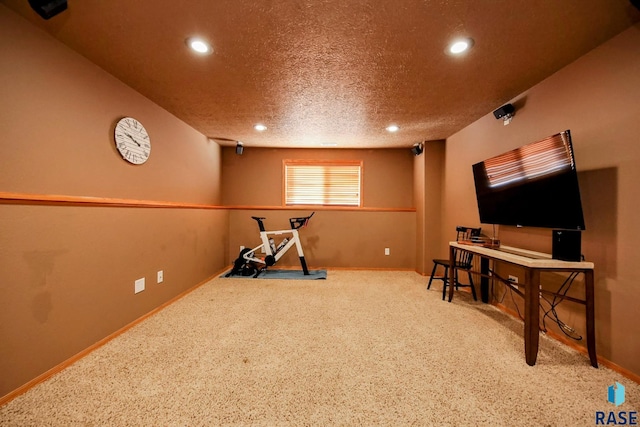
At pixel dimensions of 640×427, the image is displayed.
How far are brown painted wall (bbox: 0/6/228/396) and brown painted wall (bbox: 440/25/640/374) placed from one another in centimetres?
374

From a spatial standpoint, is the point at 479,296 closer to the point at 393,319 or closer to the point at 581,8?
the point at 393,319

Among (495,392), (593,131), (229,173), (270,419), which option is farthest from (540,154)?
(229,173)

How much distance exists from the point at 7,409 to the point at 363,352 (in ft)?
6.74

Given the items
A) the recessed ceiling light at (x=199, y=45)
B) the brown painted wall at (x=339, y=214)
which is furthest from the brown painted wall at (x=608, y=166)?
the recessed ceiling light at (x=199, y=45)

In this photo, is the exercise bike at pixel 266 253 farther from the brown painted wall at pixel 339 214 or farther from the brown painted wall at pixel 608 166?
the brown painted wall at pixel 608 166

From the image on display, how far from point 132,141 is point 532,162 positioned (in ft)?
11.8

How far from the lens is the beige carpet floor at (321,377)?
4.13 ft

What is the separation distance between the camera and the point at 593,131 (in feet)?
5.91

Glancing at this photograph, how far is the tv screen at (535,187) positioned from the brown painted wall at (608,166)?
0.72 ft

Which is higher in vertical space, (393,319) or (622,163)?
(622,163)
